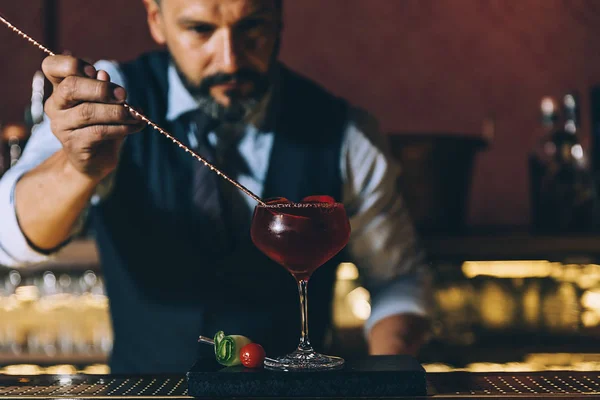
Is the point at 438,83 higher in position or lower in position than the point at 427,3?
lower

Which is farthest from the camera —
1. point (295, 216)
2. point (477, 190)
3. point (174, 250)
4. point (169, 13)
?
point (477, 190)

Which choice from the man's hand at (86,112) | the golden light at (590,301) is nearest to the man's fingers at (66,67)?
the man's hand at (86,112)

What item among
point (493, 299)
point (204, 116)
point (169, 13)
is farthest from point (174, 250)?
point (493, 299)

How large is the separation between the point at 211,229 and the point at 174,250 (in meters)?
0.12

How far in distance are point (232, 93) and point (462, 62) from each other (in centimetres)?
145

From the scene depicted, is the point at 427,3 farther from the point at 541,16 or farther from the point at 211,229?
the point at 211,229

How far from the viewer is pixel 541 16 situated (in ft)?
10.1

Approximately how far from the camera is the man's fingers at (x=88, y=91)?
1.21m

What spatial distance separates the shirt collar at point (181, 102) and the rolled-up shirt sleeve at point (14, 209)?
0.34 m

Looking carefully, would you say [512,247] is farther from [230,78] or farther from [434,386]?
[434,386]

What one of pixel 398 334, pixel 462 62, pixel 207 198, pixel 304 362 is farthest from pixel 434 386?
pixel 462 62

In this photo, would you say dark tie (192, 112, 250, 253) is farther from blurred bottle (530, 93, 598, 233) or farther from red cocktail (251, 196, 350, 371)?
blurred bottle (530, 93, 598, 233)

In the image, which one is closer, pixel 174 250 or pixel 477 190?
pixel 174 250

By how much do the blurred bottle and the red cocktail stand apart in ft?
5.07
